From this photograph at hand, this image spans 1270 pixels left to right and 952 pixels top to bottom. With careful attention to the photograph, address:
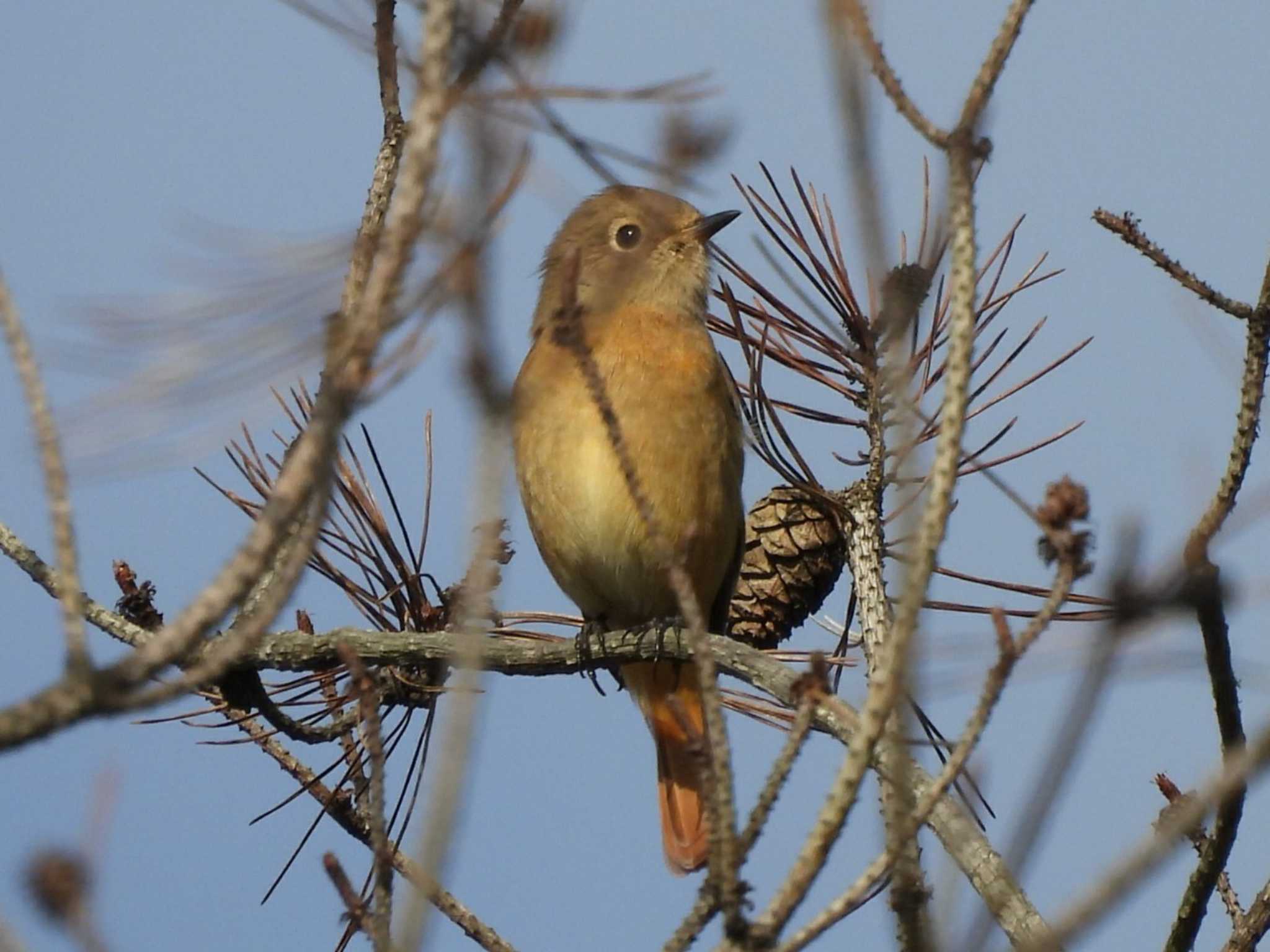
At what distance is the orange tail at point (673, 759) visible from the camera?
531 cm

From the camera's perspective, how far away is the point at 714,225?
5281mm

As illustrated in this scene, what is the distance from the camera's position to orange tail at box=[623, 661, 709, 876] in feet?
17.4

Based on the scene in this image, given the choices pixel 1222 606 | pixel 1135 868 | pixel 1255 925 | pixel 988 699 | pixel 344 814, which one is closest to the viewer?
A: pixel 1135 868

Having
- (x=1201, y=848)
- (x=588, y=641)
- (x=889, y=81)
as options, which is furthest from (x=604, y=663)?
(x=889, y=81)

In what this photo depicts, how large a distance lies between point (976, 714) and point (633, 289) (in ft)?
11.7

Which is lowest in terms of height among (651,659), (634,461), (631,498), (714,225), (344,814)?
(344,814)

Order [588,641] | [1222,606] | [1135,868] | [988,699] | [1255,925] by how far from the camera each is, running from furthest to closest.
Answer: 1. [588,641]
2. [1255,925]
3. [1222,606]
4. [988,699]
5. [1135,868]

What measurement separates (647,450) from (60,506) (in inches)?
129

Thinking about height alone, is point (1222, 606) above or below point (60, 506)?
above

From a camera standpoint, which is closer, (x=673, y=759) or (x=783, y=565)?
(x=783, y=565)

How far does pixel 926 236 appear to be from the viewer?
4.07 metres

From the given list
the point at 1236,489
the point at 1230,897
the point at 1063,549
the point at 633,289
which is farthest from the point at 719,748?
the point at 633,289

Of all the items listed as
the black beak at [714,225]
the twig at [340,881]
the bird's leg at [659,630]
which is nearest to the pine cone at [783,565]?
the bird's leg at [659,630]

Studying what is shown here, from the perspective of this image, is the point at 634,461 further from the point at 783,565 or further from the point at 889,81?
the point at 889,81
